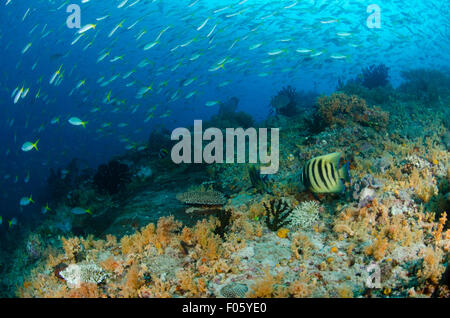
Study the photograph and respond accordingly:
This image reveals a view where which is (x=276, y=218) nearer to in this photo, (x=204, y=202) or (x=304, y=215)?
(x=304, y=215)

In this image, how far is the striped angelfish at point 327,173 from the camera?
346 cm

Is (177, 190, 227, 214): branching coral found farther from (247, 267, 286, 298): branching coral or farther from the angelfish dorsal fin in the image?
the angelfish dorsal fin

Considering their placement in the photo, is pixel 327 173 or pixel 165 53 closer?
pixel 327 173

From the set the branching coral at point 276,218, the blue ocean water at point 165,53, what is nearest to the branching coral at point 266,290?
the branching coral at point 276,218

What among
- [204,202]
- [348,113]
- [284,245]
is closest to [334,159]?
[284,245]

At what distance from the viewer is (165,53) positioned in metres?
35.2

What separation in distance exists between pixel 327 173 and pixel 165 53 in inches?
1448

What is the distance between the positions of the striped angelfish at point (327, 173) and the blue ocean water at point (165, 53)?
31.1ft

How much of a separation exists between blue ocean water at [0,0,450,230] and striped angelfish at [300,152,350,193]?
9.47 metres

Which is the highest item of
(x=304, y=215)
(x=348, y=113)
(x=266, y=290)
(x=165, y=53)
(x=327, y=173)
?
(x=327, y=173)

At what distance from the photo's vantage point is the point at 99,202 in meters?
9.72

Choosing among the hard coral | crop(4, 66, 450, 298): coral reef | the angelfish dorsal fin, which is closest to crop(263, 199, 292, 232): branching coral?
crop(4, 66, 450, 298): coral reef
